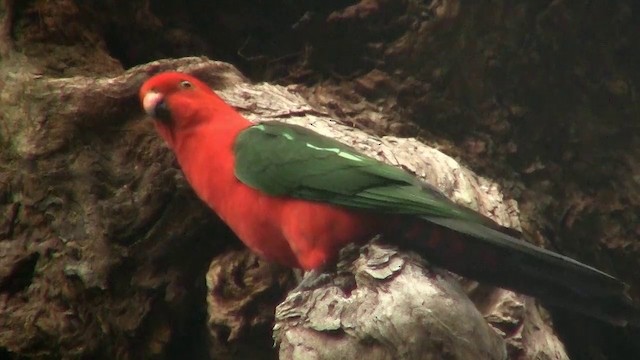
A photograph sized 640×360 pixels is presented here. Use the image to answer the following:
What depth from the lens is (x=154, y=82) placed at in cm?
213

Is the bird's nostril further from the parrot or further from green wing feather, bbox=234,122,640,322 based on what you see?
green wing feather, bbox=234,122,640,322

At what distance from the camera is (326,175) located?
1899mm

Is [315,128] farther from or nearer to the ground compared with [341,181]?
nearer to the ground

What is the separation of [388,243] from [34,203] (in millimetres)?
1311

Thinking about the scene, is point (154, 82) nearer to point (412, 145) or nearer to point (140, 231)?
point (140, 231)

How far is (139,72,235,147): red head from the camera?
6.94 feet

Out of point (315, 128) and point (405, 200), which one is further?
point (315, 128)

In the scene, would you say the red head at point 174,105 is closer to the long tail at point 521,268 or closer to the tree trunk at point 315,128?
the tree trunk at point 315,128

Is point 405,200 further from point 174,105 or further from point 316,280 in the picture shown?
point 174,105

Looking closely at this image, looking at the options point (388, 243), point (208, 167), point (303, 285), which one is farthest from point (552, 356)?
point (208, 167)

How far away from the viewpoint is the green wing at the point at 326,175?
1.80 metres

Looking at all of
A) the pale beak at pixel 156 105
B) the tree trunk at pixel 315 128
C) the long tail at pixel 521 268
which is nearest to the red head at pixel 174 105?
the pale beak at pixel 156 105

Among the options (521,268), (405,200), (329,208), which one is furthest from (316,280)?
(521,268)

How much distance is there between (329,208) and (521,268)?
525mm
